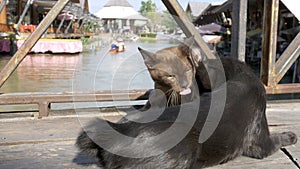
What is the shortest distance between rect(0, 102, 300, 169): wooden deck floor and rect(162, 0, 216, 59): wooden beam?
2.25 ft

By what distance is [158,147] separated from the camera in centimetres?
99

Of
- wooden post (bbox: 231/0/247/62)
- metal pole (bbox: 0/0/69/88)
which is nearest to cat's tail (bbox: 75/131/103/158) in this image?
metal pole (bbox: 0/0/69/88)

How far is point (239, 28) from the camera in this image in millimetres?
2229

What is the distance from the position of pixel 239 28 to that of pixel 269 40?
25 cm

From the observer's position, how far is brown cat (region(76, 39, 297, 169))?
100 cm

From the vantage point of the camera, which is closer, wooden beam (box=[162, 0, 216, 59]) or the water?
the water

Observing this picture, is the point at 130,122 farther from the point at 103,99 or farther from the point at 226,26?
the point at 226,26

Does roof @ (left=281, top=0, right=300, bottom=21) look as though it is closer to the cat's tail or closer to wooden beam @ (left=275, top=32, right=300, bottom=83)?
wooden beam @ (left=275, top=32, right=300, bottom=83)

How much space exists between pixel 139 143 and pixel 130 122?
5.5 inches

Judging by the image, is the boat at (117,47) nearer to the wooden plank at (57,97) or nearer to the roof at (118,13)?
the roof at (118,13)

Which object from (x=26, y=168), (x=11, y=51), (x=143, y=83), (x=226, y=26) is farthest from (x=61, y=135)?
(x=226, y=26)

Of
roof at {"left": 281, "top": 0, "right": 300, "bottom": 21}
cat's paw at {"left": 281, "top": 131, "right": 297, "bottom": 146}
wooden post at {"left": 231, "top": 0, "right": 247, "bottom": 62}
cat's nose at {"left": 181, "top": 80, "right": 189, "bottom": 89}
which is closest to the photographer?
cat's paw at {"left": 281, "top": 131, "right": 297, "bottom": 146}

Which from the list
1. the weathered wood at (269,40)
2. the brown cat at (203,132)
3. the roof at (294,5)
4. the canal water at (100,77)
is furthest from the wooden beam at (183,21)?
the roof at (294,5)

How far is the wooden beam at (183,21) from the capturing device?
1.97 m
